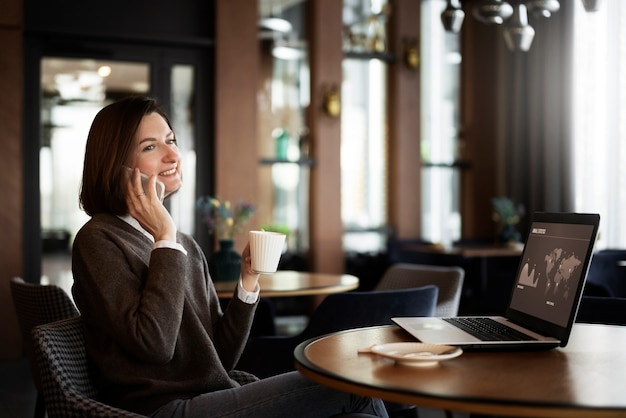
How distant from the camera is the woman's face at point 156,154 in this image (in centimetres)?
205

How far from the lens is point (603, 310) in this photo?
2.57 m

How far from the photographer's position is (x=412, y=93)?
285 inches

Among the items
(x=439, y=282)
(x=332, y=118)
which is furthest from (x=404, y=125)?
(x=439, y=282)

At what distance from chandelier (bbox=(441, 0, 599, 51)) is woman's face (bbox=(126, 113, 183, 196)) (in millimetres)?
2858

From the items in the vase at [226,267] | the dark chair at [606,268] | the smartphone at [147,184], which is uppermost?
the smartphone at [147,184]

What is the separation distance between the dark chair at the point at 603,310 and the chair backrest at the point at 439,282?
2.87 ft

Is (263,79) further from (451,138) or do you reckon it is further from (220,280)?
(220,280)

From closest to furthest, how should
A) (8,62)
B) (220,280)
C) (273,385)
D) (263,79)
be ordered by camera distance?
(273,385) → (220,280) → (8,62) → (263,79)

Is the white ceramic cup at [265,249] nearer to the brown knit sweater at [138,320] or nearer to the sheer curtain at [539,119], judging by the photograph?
the brown knit sweater at [138,320]

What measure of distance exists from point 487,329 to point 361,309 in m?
1.03

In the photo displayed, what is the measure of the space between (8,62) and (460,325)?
4.57 meters

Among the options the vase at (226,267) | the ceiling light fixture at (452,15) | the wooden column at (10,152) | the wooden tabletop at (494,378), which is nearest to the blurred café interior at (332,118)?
the wooden column at (10,152)

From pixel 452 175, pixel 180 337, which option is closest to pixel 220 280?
pixel 180 337

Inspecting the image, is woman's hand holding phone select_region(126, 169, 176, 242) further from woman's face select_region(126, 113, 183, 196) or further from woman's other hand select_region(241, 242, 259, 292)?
woman's other hand select_region(241, 242, 259, 292)
